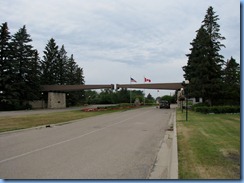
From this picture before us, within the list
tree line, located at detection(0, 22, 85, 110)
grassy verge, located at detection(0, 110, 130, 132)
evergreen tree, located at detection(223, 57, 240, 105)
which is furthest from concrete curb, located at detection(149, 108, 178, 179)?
tree line, located at detection(0, 22, 85, 110)

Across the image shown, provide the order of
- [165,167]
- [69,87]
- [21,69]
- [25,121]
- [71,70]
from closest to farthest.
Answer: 1. [165,167]
2. [25,121]
3. [21,69]
4. [69,87]
5. [71,70]

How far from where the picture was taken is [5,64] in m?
56.5

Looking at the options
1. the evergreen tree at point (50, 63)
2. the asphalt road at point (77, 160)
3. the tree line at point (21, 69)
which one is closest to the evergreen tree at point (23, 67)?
the tree line at point (21, 69)

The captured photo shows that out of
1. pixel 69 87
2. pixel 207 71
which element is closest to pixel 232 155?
pixel 207 71

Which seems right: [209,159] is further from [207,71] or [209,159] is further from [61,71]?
[61,71]

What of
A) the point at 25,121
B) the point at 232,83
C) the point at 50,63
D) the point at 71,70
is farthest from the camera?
the point at 71,70

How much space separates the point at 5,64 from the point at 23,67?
179 inches

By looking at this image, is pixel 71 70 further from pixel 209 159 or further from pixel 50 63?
pixel 209 159

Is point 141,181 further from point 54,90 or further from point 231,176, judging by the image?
point 54,90

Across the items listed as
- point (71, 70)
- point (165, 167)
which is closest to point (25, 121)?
point (165, 167)

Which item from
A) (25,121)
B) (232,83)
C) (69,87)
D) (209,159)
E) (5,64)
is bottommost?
(25,121)

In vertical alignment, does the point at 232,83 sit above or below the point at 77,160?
above

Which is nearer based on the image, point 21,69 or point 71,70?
point 21,69

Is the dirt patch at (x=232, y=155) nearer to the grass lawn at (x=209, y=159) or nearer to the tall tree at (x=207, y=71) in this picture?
the grass lawn at (x=209, y=159)
